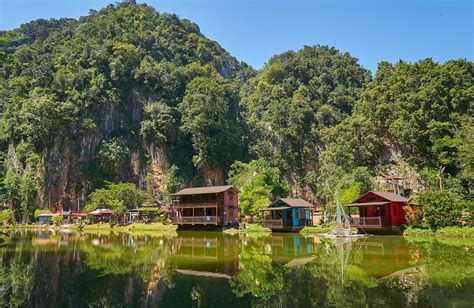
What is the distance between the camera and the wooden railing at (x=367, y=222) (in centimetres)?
3338

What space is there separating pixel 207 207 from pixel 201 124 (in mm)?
23048

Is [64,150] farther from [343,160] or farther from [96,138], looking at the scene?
[343,160]

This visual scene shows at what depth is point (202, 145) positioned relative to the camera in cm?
6638

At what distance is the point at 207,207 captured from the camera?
158 ft

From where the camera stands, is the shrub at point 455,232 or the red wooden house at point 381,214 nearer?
the shrub at point 455,232

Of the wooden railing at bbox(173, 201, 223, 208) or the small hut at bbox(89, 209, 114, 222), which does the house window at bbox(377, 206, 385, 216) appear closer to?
the wooden railing at bbox(173, 201, 223, 208)

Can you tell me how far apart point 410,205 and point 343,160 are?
19785mm

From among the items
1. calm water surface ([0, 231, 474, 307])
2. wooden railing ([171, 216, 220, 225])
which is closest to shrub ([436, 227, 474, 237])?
calm water surface ([0, 231, 474, 307])

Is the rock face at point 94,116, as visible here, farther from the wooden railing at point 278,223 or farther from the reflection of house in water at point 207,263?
the reflection of house in water at point 207,263

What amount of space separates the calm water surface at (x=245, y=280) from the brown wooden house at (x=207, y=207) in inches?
1063

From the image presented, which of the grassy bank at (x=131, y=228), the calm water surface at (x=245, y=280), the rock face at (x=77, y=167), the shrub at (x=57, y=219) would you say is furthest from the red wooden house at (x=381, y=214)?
the shrub at (x=57, y=219)

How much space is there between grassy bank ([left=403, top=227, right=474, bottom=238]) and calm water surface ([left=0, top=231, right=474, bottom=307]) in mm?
10097

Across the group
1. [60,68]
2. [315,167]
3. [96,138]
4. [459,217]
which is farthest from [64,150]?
[459,217]

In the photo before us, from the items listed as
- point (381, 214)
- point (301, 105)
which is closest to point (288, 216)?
point (381, 214)
